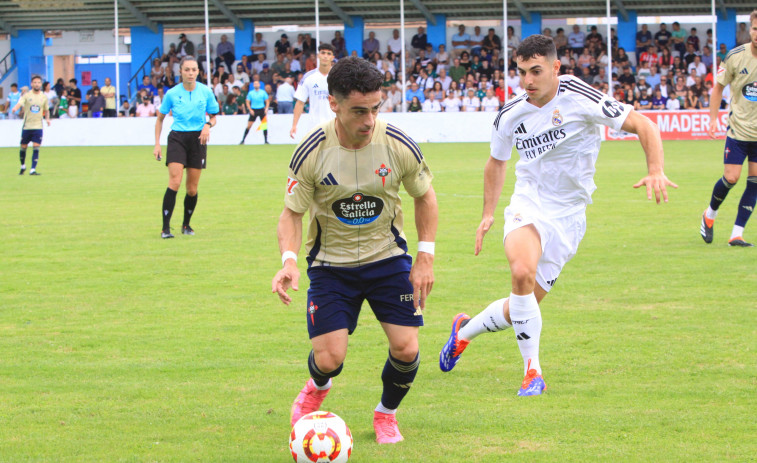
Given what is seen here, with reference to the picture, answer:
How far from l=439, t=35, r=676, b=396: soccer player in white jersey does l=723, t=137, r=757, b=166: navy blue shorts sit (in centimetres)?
512

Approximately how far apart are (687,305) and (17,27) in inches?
1722

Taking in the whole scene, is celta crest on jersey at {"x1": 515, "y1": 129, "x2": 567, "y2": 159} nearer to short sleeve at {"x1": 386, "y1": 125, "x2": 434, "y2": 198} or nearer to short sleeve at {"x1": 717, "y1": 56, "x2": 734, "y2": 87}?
short sleeve at {"x1": 386, "y1": 125, "x2": 434, "y2": 198}

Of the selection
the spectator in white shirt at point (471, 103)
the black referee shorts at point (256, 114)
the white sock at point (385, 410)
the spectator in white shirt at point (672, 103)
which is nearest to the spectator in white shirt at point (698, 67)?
the spectator in white shirt at point (672, 103)

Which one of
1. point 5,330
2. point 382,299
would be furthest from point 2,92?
point 382,299

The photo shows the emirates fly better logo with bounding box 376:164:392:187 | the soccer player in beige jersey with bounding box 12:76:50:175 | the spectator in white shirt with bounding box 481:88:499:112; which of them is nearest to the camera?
the emirates fly better logo with bounding box 376:164:392:187

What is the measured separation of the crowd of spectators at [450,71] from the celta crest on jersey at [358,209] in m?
28.3

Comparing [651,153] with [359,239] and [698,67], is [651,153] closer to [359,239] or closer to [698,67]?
[359,239]

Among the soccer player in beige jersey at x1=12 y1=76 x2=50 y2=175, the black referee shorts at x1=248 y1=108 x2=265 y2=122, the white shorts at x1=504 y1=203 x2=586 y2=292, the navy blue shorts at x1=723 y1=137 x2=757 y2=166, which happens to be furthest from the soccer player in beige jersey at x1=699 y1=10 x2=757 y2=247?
the black referee shorts at x1=248 y1=108 x2=265 y2=122

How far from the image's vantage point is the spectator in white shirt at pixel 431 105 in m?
33.8

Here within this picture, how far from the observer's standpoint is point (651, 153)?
521 centimetres

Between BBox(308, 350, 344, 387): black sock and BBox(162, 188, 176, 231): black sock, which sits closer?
BBox(308, 350, 344, 387): black sock

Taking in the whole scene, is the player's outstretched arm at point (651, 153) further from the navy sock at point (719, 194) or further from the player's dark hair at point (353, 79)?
the navy sock at point (719, 194)

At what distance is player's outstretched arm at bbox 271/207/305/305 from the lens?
4.34 metres

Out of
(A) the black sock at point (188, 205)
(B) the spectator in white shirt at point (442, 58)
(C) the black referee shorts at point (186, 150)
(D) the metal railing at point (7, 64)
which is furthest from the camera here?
(D) the metal railing at point (7, 64)
